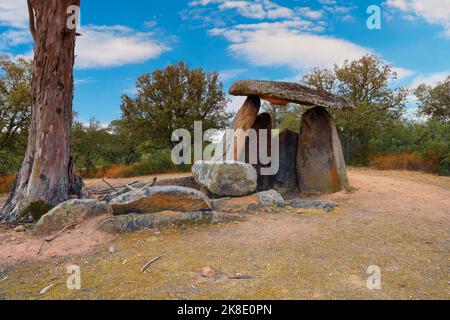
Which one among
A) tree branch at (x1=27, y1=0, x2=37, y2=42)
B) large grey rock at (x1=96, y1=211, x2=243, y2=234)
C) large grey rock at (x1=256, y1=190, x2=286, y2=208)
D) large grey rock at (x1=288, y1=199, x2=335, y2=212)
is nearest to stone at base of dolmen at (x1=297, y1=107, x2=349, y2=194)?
large grey rock at (x1=288, y1=199, x2=335, y2=212)

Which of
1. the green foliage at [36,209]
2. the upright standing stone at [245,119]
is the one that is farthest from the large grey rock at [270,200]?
the green foliage at [36,209]

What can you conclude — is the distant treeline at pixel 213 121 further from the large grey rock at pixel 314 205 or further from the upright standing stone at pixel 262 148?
the large grey rock at pixel 314 205

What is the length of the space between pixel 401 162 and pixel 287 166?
7.48 metres

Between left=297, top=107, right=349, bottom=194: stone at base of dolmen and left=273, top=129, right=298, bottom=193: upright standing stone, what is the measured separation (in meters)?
0.22

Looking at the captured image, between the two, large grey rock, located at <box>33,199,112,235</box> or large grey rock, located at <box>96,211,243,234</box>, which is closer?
large grey rock, located at <box>96,211,243,234</box>

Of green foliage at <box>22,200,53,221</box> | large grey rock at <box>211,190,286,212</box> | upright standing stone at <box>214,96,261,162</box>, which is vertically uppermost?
upright standing stone at <box>214,96,261,162</box>

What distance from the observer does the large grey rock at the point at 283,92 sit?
8.25 m

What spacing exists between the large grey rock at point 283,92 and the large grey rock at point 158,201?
11.4ft

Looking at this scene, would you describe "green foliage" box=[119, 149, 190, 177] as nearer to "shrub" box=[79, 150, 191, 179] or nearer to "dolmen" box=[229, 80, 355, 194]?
"shrub" box=[79, 150, 191, 179]

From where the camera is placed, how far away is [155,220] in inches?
220

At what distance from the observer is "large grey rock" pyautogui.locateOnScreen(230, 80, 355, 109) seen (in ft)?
27.1

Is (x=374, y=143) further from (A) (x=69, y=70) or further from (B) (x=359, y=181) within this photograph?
(A) (x=69, y=70)

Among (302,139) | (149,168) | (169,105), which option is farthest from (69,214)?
(169,105)

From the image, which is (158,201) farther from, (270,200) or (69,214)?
(270,200)
